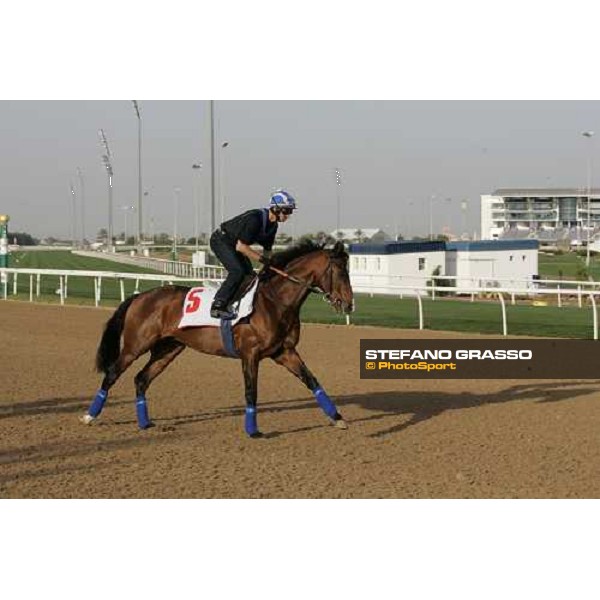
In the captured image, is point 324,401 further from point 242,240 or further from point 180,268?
point 180,268

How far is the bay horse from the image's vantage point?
784cm

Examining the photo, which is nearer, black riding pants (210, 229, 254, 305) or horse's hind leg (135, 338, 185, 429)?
black riding pants (210, 229, 254, 305)

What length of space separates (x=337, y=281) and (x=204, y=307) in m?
1.21

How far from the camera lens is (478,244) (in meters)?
37.5

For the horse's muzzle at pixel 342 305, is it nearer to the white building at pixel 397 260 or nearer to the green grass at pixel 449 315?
the green grass at pixel 449 315

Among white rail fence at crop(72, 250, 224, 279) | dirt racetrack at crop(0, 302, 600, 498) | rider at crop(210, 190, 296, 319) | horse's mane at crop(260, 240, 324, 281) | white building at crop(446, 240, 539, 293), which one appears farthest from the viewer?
white building at crop(446, 240, 539, 293)

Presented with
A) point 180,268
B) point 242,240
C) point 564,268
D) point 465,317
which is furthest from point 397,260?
point 242,240

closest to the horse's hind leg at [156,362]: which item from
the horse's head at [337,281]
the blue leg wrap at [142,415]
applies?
the blue leg wrap at [142,415]

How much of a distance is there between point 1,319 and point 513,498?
1555 centimetres

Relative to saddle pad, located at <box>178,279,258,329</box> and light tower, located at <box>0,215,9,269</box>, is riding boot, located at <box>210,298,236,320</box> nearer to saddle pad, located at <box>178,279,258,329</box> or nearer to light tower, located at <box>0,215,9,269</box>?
saddle pad, located at <box>178,279,258,329</box>

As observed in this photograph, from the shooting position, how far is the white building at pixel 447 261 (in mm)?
33688

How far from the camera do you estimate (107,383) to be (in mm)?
8336

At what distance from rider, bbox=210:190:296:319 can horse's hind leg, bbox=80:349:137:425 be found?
96 cm

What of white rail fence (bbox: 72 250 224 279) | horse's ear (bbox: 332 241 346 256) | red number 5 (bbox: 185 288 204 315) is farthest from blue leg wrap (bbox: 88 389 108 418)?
white rail fence (bbox: 72 250 224 279)
